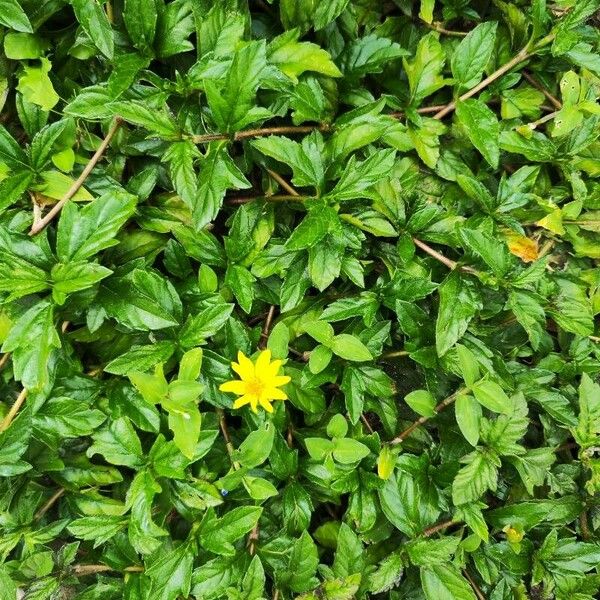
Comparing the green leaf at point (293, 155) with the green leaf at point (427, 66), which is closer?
the green leaf at point (293, 155)

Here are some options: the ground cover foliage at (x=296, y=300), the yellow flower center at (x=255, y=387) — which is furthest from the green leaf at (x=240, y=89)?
the yellow flower center at (x=255, y=387)

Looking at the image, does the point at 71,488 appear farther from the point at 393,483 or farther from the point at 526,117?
the point at 526,117

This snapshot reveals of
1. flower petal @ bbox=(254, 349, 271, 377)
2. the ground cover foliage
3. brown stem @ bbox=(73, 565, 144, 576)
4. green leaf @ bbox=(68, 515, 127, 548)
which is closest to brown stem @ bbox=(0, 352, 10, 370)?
the ground cover foliage

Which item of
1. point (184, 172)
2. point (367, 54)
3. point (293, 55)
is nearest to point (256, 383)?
point (184, 172)

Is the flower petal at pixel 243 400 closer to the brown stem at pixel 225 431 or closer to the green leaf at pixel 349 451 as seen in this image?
the brown stem at pixel 225 431

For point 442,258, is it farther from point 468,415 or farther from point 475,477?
point 475,477

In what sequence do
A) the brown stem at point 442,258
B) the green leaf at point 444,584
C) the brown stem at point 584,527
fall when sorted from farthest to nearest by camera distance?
the brown stem at point 584,527, the brown stem at point 442,258, the green leaf at point 444,584

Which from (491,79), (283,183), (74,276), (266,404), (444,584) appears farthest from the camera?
(491,79)
